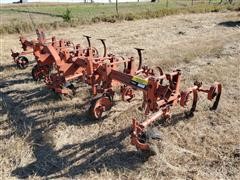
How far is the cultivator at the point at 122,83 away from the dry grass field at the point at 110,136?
1.13 ft

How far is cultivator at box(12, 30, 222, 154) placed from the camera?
6095mm

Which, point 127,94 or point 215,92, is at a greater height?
point 215,92

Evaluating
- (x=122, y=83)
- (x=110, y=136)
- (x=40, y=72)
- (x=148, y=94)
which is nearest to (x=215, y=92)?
(x=148, y=94)

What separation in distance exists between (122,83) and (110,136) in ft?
3.52

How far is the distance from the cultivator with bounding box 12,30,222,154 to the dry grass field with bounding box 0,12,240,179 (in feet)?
1.13

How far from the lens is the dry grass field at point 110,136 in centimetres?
577

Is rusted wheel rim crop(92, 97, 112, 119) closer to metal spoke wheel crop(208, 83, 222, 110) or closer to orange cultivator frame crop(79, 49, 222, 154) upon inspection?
orange cultivator frame crop(79, 49, 222, 154)

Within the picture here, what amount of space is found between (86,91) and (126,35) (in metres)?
7.75

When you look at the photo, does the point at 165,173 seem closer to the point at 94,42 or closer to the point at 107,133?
the point at 107,133

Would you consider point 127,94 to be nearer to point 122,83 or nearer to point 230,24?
point 122,83

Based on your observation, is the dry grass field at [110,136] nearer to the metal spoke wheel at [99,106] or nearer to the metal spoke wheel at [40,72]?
the metal spoke wheel at [99,106]

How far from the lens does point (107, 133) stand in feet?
22.7

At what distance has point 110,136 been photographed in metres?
6.82

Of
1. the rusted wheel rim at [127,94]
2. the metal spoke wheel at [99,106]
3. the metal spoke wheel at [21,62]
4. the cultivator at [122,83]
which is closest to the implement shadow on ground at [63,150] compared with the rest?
the metal spoke wheel at [99,106]
